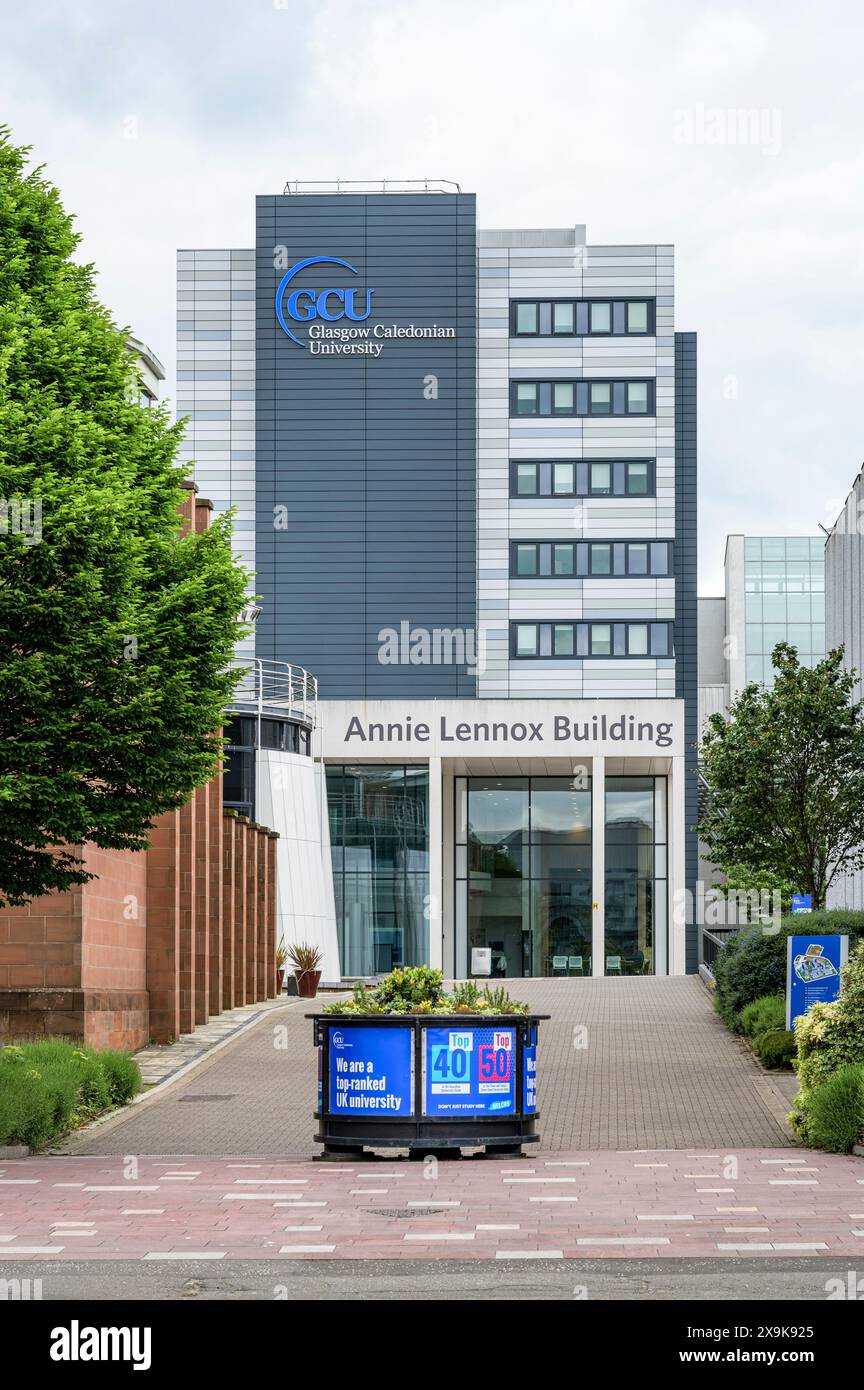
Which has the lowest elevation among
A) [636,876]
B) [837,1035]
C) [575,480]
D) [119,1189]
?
[119,1189]

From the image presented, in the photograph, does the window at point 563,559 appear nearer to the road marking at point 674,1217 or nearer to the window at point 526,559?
the window at point 526,559

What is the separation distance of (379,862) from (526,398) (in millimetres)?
19360

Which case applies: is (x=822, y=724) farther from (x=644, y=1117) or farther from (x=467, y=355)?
(x=467, y=355)

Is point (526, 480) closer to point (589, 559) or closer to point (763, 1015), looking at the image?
point (589, 559)

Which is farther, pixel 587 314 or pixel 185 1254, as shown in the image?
pixel 587 314

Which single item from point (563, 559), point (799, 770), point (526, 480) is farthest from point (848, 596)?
point (526, 480)

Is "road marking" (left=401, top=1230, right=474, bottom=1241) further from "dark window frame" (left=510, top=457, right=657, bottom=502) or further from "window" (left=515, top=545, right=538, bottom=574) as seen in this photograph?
"dark window frame" (left=510, top=457, right=657, bottom=502)

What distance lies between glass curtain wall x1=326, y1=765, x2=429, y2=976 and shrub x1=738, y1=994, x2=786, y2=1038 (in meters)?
30.9

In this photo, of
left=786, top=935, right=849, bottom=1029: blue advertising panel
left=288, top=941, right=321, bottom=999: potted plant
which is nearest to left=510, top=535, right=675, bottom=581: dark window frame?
left=288, top=941, right=321, bottom=999: potted plant

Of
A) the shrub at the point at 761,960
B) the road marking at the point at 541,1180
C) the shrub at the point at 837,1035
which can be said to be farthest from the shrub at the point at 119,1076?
the shrub at the point at 761,960

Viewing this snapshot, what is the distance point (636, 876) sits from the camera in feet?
194

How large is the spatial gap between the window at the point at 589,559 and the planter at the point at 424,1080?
50.6 m

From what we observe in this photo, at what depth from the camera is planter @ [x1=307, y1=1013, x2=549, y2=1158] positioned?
1567cm
